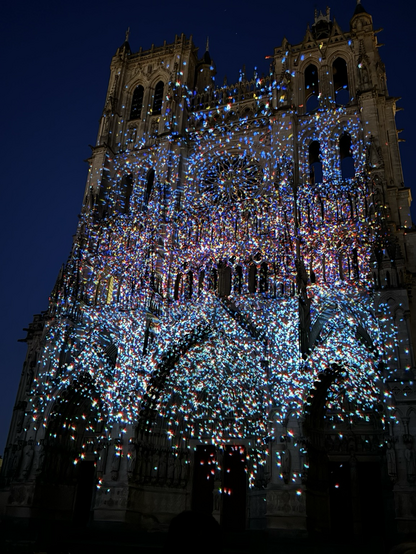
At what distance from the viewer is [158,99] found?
28.8 meters

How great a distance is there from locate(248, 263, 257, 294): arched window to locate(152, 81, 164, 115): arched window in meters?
12.6

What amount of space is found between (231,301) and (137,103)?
52.3 ft

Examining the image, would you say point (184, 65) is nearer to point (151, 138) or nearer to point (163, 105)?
point (163, 105)

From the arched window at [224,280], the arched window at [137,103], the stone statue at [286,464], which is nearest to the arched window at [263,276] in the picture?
the arched window at [224,280]

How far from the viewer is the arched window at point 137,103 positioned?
28.7 meters

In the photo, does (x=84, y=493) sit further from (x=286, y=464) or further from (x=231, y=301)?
(x=231, y=301)

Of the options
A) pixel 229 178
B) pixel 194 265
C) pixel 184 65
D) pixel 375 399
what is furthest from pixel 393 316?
pixel 184 65

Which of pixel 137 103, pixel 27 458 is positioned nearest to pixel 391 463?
pixel 27 458

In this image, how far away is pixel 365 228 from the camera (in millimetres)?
19141

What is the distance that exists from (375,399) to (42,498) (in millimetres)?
13213

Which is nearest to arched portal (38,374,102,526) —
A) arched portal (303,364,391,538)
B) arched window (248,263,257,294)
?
arched window (248,263,257,294)

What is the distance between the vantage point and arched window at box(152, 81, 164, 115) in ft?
92.6

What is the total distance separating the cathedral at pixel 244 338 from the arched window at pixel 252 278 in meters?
0.10

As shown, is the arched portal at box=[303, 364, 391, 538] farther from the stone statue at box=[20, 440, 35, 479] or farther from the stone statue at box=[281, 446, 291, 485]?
the stone statue at box=[20, 440, 35, 479]
